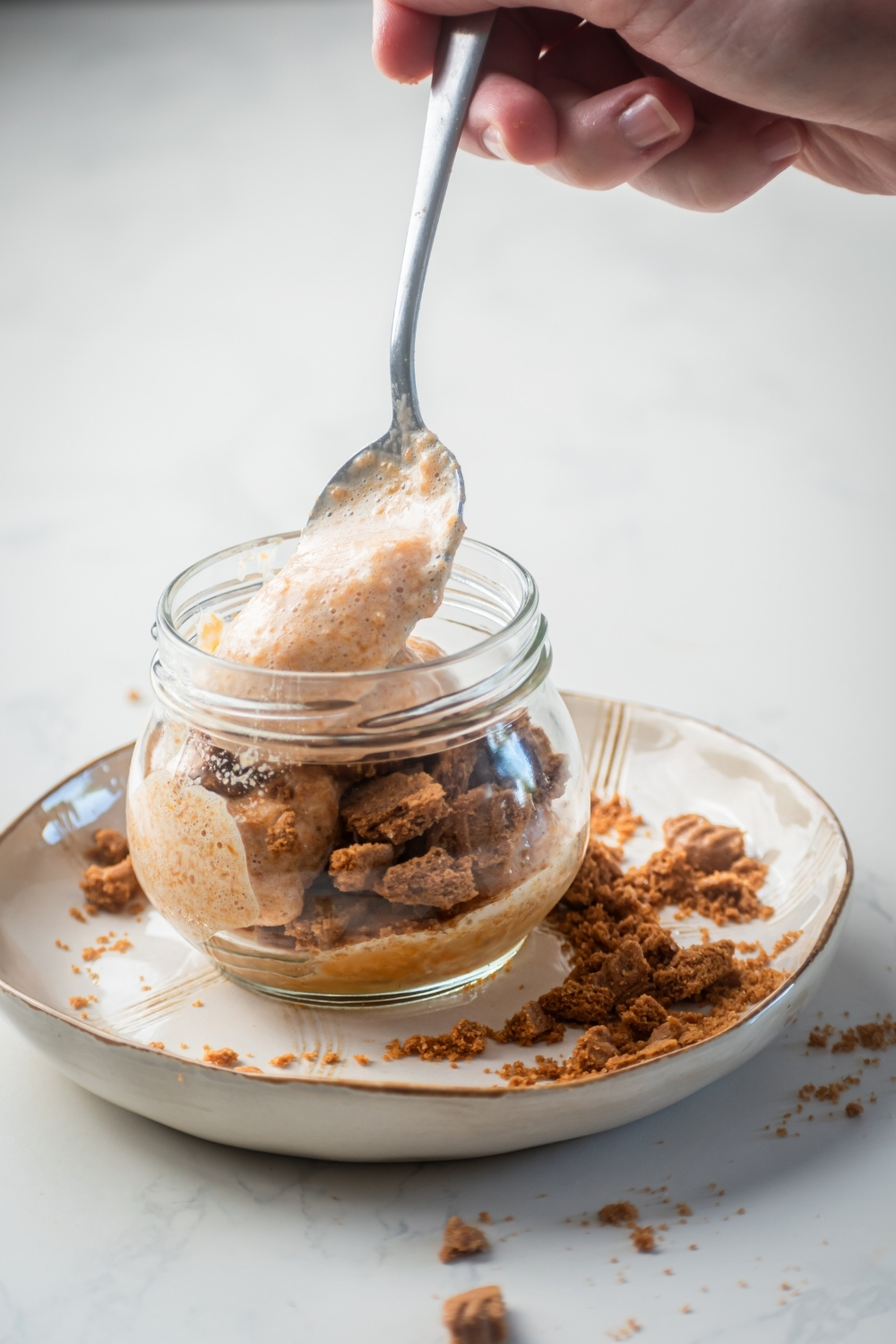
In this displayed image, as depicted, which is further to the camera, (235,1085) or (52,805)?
(52,805)

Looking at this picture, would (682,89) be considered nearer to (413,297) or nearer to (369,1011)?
(413,297)

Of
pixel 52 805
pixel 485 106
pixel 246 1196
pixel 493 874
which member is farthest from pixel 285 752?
pixel 485 106

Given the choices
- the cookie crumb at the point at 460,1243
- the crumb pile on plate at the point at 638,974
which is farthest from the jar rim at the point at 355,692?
the cookie crumb at the point at 460,1243

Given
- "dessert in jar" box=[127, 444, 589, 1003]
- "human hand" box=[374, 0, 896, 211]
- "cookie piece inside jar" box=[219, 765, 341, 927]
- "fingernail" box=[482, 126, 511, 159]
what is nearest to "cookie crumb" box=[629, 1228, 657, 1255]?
"dessert in jar" box=[127, 444, 589, 1003]

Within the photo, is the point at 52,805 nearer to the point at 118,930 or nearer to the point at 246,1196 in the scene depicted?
the point at 118,930

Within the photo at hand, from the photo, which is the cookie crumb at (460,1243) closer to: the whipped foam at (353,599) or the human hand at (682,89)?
the whipped foam at (353,599)
